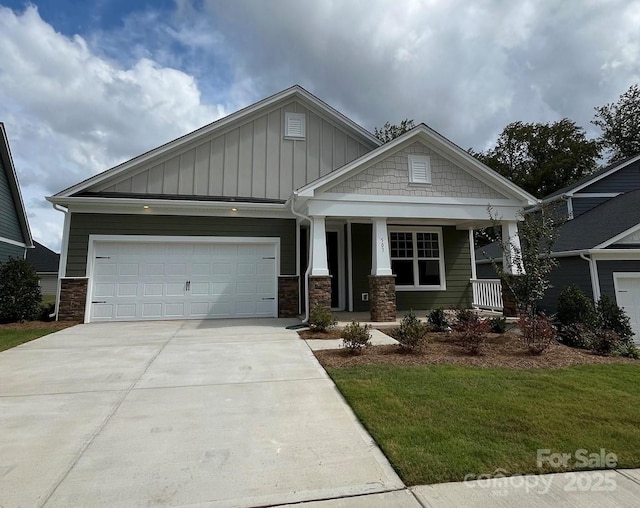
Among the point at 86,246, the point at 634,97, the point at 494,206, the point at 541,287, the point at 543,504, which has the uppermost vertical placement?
the point at 634,97

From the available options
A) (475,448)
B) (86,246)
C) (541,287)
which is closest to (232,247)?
(86,246)

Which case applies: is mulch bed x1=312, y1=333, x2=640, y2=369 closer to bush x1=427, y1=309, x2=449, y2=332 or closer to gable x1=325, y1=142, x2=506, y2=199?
bush x1=427, y1=309, x2=449, y2=332

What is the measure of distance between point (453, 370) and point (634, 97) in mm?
33278

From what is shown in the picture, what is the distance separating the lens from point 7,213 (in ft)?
43.7

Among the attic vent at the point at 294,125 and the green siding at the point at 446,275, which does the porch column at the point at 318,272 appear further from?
the attic vent at the point at 294,125

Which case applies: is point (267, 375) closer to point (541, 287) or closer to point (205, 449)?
point (205, 449)

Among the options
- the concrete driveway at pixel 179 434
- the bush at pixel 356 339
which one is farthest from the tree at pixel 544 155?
the concrete driveway at pixel 179 434

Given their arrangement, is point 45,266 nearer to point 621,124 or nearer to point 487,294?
point 487,294

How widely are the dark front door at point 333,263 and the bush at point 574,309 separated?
6.38 meters

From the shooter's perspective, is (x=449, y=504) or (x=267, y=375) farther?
(x=267, y=375)

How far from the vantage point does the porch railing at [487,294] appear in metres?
10.9

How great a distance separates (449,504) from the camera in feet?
6.97

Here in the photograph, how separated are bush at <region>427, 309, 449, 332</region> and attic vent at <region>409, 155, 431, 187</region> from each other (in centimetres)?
369

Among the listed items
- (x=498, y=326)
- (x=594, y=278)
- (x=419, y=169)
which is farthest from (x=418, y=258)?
(x=594, y=278)
